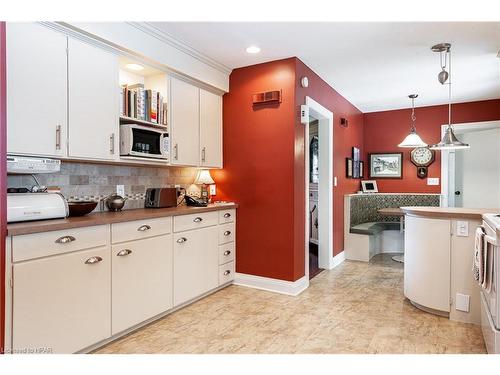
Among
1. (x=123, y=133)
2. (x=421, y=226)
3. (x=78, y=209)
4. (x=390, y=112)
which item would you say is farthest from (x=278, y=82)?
(x=390, y=112)

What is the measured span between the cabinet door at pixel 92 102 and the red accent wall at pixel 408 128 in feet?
15.8

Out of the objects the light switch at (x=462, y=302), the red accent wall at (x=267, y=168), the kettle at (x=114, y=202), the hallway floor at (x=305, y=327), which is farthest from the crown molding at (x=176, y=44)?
the light switch at (x=462, y=302)

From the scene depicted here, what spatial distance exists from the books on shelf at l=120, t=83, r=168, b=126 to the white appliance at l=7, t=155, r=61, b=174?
786 mm

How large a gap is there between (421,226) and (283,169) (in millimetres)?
1388

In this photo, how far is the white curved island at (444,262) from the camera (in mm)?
2660

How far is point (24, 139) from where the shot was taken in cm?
203

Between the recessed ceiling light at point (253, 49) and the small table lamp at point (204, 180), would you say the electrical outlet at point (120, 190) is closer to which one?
the small table lamp at point (204, 180)

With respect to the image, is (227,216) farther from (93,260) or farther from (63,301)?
(63,301)

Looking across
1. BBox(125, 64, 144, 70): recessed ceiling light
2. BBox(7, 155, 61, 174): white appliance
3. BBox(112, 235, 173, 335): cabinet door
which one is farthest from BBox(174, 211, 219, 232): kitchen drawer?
BBox(125, 64, 144, 70): recessed ceiling light

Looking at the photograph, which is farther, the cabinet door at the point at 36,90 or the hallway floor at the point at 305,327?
the hallway floor at the point at 305,327

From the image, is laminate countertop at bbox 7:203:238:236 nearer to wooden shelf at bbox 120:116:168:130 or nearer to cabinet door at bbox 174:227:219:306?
cabinet door at bbox 174:227:219:306

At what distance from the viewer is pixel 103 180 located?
9.45ft

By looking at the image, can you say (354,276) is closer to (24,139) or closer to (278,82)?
(278,82)
